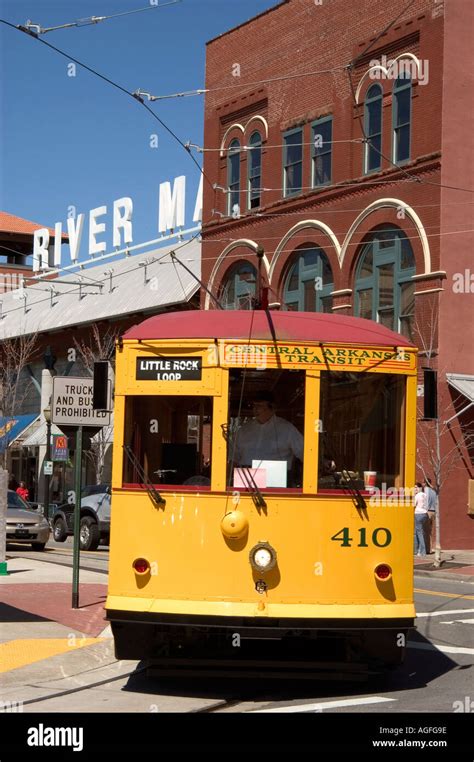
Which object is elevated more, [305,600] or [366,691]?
[305,600]

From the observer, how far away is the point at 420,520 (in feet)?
82.3

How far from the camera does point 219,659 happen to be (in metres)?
8.95

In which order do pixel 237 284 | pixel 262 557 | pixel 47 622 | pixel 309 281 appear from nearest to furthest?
1. pixel 262 557
2. pixel 47 622
3. pixel 309 281
4. pixel 237 284

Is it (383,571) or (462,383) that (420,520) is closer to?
(462,383)

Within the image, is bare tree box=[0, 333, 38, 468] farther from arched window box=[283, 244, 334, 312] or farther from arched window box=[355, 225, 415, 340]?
arched window box=[355, 225, 415, 340]

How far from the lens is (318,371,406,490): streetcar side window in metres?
8.91

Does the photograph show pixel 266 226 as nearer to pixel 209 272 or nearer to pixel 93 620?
pixel 209 272

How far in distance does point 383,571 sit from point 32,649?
154 inches

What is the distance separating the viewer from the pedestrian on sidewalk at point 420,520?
82.0 feet

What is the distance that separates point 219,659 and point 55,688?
1445mm

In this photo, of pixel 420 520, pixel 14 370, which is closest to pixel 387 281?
pixel 420 520

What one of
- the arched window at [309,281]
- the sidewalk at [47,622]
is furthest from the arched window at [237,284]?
the sidewalk at [47,622]

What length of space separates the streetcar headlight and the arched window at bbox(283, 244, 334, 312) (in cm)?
2290
